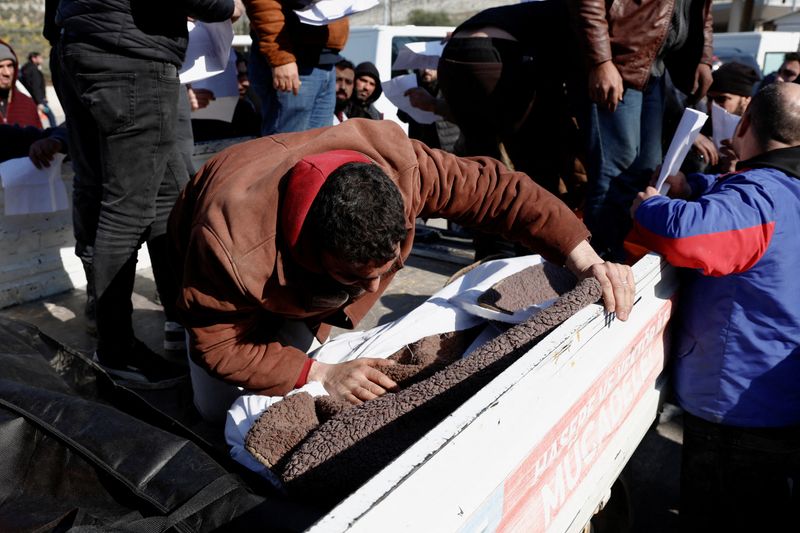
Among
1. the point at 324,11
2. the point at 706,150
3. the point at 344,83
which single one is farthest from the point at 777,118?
the point at 344,83

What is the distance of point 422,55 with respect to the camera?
468 centimetres

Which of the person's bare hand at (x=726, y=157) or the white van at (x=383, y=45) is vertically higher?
the white van at (x=383, y=45)

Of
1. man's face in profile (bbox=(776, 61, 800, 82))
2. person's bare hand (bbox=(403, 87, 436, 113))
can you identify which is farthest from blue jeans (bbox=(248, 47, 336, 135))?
man's face in profile (bbox=(776, 61, 800, 82))

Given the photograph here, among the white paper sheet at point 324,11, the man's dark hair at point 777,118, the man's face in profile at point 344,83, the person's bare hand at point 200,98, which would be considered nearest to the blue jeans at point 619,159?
the man's dark hair at point 777,118

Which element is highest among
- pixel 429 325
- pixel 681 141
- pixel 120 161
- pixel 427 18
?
pixel 427 18

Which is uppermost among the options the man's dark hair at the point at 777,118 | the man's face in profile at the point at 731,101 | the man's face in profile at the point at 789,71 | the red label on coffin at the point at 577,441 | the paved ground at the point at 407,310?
the man's dark hair at the point at 777,118

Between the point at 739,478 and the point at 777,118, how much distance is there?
1052 mm

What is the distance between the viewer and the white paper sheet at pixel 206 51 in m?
3.27

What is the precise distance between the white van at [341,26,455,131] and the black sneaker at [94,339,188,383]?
4.42 metres

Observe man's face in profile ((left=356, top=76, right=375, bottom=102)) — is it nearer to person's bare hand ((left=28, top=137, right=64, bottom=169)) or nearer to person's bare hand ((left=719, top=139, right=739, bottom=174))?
person's bare hand ((left=28, top=137, right=64, bottom=169))

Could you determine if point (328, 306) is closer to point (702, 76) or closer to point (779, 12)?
point (702, 76)

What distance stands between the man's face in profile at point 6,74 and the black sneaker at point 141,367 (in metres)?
3.34

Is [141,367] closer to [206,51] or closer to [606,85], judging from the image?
[206,51]

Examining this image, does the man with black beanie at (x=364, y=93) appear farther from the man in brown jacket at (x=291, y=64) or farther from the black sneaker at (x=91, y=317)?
the black sneaker at (x=91, y=317)
